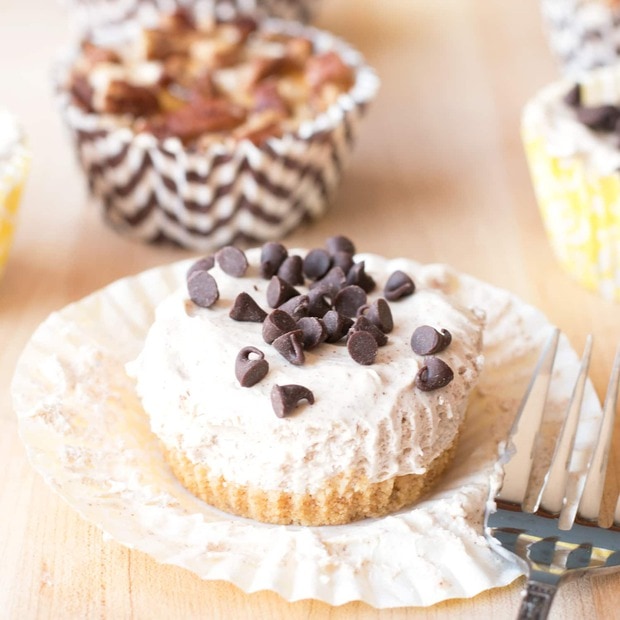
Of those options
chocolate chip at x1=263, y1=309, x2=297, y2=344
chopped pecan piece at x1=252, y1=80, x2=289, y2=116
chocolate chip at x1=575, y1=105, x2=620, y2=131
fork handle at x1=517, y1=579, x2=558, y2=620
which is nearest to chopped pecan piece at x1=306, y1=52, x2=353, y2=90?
chopped pecan piece at x1=252, y1=80, x2=289, y2=116

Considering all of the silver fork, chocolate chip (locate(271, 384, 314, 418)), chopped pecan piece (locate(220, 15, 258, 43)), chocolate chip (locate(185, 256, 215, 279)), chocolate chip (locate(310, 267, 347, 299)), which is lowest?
the silver fork

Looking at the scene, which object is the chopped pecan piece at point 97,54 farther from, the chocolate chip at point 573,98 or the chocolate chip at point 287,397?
the chocolate chip at point 287,397

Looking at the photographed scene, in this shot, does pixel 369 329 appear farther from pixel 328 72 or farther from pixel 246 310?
pixel 328 72

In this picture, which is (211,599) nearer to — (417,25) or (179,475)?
(179,475)

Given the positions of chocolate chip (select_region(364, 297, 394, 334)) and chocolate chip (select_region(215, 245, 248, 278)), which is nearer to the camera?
chocolate chip (select_region(364, 297, 394, 334))

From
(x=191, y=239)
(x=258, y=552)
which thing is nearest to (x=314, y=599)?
(x=258, y=552)

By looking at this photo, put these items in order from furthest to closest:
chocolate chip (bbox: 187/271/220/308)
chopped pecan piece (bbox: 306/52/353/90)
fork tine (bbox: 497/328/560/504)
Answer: chopped pecan piece (bbox: 306/52/353/90) → chocolate chip (bbox: 187/271/220/308) → fork tine (bbox: 497/328/560/504)

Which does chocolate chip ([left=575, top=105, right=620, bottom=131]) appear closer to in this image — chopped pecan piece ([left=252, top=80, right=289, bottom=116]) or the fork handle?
chopped pecan piece ([left=252, top=80, right=289, bottom=116])

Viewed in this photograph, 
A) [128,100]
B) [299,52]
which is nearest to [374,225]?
[299,52]

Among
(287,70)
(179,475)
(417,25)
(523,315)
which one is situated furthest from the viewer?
(417,25)
